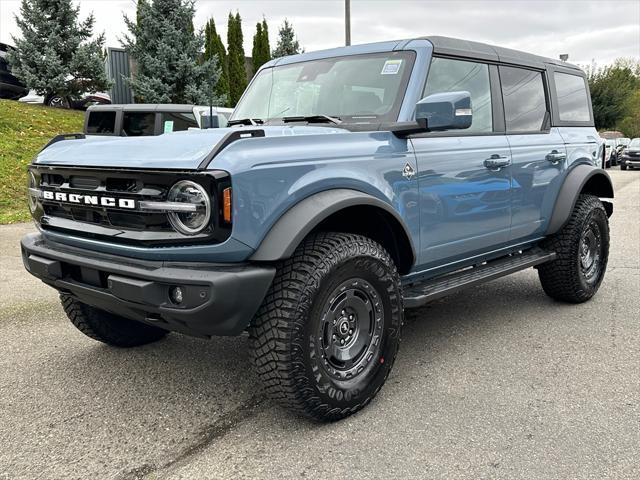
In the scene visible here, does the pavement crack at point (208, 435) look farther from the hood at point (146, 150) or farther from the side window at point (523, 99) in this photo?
the side window at point (523, 99)

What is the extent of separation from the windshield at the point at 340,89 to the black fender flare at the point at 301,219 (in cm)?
72

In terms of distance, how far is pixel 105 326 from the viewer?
3.74 m

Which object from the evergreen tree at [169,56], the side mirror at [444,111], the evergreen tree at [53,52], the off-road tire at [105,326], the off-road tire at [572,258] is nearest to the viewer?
the side mirror at [444,111]

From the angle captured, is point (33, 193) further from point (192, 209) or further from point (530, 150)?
point (530, 150)

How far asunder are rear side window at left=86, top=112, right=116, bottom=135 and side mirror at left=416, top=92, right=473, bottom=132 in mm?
9298

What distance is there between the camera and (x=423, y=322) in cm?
451

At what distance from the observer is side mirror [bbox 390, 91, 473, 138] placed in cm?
302

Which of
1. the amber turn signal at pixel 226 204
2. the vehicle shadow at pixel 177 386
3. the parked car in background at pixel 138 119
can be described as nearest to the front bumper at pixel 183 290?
the amber turn signal at pixel 226 204

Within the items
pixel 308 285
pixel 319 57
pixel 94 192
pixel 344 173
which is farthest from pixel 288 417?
pixel 319 57

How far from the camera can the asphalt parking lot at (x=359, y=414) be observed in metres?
2.54

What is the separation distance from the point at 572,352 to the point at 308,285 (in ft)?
6.92

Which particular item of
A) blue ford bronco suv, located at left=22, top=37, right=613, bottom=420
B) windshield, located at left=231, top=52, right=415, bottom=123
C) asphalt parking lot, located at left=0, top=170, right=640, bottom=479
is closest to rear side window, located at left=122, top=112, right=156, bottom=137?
asphalt parking lot, located at left=0, top=170, right=640, bottom=479

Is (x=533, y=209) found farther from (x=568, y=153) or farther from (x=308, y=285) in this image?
(x=308, y=285)

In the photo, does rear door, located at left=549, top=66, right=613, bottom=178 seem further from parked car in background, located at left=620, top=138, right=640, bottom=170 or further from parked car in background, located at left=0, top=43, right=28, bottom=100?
parked car in background, located at left=620, top=138, right=640, bottom=170
